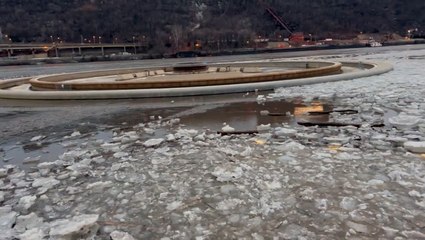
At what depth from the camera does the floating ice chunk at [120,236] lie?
4249 mm

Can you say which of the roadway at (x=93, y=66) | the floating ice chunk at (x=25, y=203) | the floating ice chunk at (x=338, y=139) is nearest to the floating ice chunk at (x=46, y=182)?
the floating ice chunk at (x=25, y=203)

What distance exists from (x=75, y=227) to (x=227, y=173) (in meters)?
2.45

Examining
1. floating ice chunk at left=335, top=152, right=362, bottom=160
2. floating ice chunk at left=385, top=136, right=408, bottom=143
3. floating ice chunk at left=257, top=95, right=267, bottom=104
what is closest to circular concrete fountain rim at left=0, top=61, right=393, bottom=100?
floating ice chunk at left=257, top=95, right=267, bottom=104

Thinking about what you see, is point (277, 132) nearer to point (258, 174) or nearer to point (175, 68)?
point (258, 174)

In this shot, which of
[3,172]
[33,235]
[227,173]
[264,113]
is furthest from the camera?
[264,113]

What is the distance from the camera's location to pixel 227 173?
236 inches

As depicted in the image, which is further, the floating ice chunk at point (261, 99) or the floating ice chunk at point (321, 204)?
the floating ice chunk at point (261, 99)

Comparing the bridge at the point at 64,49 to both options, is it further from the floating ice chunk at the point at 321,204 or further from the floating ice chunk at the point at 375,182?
the floating ice chunk at the point at 321,204

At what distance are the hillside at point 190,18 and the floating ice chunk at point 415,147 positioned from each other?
130 m

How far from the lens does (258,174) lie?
5926 mm

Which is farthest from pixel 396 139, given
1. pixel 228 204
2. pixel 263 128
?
pixel 228 204

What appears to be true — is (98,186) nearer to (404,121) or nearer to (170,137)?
(170,137)

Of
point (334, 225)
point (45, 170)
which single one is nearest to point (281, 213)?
point (334, 225)

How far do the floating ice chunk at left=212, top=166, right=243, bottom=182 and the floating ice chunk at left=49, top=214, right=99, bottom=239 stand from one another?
1972mm
